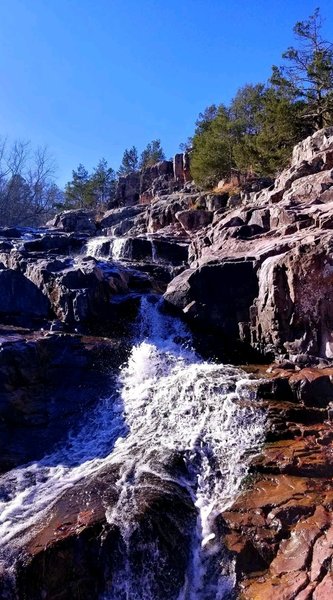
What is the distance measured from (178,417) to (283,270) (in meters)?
4.96

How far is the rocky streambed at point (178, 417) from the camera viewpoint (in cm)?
643

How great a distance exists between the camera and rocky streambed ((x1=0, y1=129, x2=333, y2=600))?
253 inches

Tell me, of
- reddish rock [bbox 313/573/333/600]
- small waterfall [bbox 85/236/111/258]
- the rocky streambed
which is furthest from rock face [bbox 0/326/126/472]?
small waterfall [bbox 85/236/111/258]

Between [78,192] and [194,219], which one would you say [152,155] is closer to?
[78,192]

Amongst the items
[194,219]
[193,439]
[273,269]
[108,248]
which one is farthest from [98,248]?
[193,439]

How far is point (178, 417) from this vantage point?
9.53 meters

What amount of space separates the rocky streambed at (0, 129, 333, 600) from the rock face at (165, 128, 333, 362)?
2.0 inches

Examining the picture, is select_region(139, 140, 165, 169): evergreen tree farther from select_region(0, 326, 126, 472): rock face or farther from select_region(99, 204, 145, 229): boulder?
select_region(0, 326, 126, 472): rock face

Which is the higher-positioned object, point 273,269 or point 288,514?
point 273,269

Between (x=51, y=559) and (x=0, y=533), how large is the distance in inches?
45.6

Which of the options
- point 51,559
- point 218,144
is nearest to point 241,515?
point 51,559

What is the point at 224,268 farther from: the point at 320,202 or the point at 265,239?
the point at 320,202

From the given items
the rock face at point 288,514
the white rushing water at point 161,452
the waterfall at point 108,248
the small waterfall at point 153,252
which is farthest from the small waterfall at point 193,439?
the waterfall at point 108,248

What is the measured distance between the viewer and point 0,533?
22.5ft
